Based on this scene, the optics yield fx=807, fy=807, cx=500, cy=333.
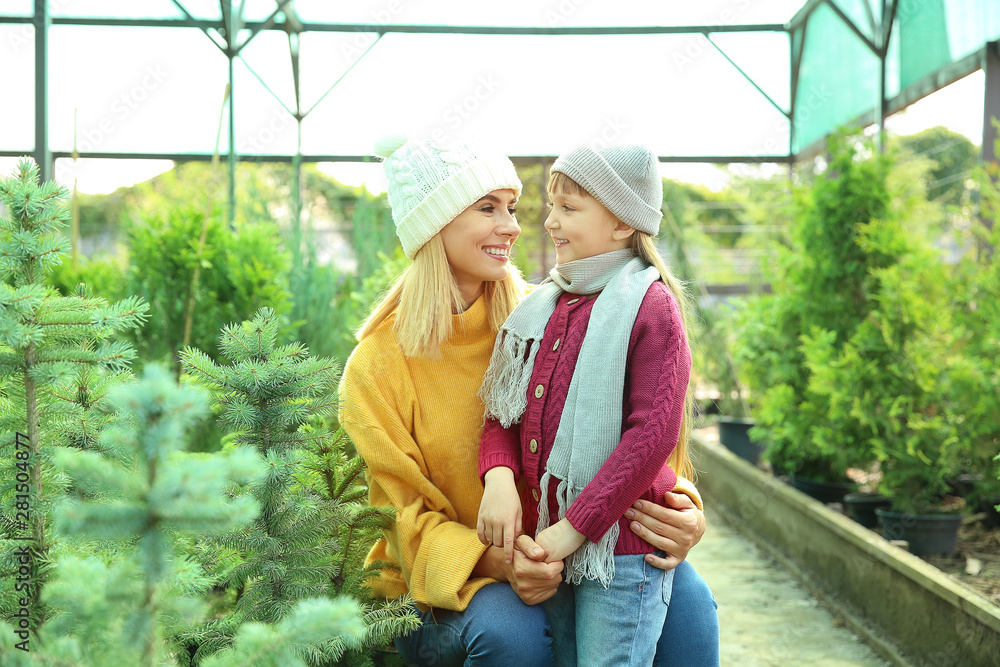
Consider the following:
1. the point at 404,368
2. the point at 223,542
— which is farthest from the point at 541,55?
the point at 223,542

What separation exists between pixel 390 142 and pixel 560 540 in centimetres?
111

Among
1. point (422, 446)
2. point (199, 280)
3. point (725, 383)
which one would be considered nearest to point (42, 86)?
point (199, 280)

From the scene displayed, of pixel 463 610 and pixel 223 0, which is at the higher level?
pixel 223 0

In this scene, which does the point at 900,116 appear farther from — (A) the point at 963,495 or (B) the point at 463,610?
Answer: (B) the point at 463,610

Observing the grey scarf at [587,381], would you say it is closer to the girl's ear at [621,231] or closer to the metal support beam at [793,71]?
the girl's ear at [621,231]

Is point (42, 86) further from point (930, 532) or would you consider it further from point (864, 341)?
point (930, 532)

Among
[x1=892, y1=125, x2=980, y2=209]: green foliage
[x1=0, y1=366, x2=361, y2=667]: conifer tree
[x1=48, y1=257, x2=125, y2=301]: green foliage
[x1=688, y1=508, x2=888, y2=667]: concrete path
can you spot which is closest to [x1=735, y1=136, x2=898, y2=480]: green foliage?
[x1=688, y1=508, x2=888, y2=667]: concrete path

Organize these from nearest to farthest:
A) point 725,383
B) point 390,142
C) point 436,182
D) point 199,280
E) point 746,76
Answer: point 436,182 → point 390,142 → point 199,280 → point 725,383 → point 746,76

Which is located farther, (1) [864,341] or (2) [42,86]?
(2) [42,86]

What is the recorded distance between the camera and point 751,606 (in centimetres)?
365

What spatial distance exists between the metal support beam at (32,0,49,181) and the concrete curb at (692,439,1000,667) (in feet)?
18.2

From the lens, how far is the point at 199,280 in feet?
12.5

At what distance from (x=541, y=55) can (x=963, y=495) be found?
5234mm

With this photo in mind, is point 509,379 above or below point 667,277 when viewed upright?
below
